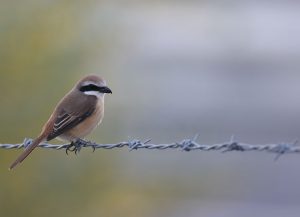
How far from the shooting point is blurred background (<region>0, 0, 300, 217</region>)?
1120cm

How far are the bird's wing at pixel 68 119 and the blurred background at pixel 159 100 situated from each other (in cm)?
258

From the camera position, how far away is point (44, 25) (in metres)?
11.7

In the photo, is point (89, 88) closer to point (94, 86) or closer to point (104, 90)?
point (94, 86)

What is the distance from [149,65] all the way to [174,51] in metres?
1.39

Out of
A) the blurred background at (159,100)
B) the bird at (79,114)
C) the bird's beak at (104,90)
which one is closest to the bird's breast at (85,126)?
the bird at (79,114)

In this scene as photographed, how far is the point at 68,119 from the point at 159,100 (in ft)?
44.9

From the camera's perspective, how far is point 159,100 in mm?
21906

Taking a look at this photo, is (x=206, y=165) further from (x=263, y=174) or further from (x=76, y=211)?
(x=76, y=211)

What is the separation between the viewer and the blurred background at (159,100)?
11203 millimetres

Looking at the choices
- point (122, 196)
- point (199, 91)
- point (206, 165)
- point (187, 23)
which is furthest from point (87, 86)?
point (187, 23)

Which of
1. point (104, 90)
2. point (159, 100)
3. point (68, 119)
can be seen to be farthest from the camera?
point (159, 100)

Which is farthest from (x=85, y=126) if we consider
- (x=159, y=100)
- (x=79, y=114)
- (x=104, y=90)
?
(x=159, y=100)

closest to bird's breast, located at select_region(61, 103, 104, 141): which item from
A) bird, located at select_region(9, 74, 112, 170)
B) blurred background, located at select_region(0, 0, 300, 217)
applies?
bird, located at select_region(9, 74, 112, 170)

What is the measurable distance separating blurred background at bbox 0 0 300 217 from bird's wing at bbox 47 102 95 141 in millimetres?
2580
